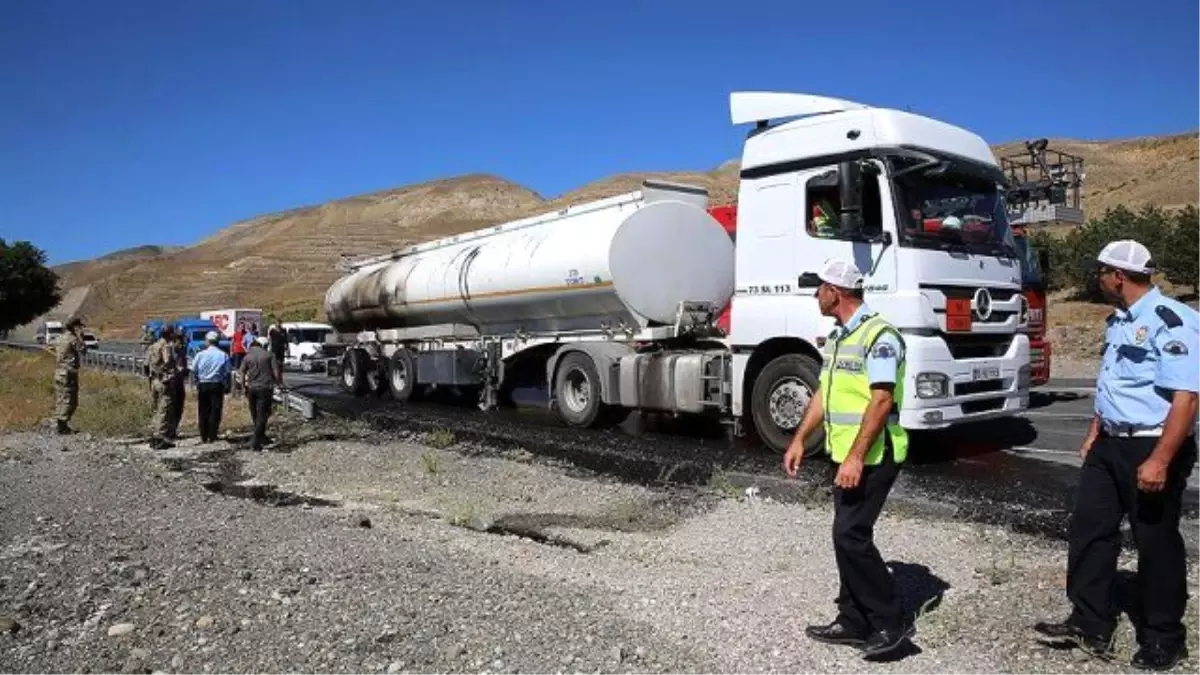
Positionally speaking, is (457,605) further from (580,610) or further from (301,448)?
(301,448)

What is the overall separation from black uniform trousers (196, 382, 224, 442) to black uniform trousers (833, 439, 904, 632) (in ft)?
34.0

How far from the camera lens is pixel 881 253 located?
825 centimetres

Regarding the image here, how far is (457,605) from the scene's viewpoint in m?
4.49

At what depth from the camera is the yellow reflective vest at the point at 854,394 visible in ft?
12.7

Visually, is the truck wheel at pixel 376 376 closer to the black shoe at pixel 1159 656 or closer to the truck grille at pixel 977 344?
the truck grille at pixel 977 344

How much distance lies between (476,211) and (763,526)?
462 feet

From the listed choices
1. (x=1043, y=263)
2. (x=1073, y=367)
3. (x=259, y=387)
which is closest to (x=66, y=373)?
(x=259, y=387)

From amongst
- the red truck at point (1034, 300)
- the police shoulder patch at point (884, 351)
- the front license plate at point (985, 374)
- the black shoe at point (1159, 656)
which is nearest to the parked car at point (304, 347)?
the red truck at point (1034, 300)

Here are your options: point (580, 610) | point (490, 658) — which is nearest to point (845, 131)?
point (580, 610)

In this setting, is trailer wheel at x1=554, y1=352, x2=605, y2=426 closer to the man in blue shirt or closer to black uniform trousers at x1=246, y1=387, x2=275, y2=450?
black uniform trousers at x1=246, y1=387, x2=275, y2=450

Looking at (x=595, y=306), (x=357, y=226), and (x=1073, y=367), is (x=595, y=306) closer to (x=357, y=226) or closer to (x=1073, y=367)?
(x=1073, y=367)

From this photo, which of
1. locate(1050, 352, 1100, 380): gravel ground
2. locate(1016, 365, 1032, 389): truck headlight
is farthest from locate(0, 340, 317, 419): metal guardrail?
locate(1050, 352, 1100, 380): gravel ground

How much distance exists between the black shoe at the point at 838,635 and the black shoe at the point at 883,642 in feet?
0.20

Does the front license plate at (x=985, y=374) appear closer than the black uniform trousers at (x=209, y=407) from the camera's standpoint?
Yes
